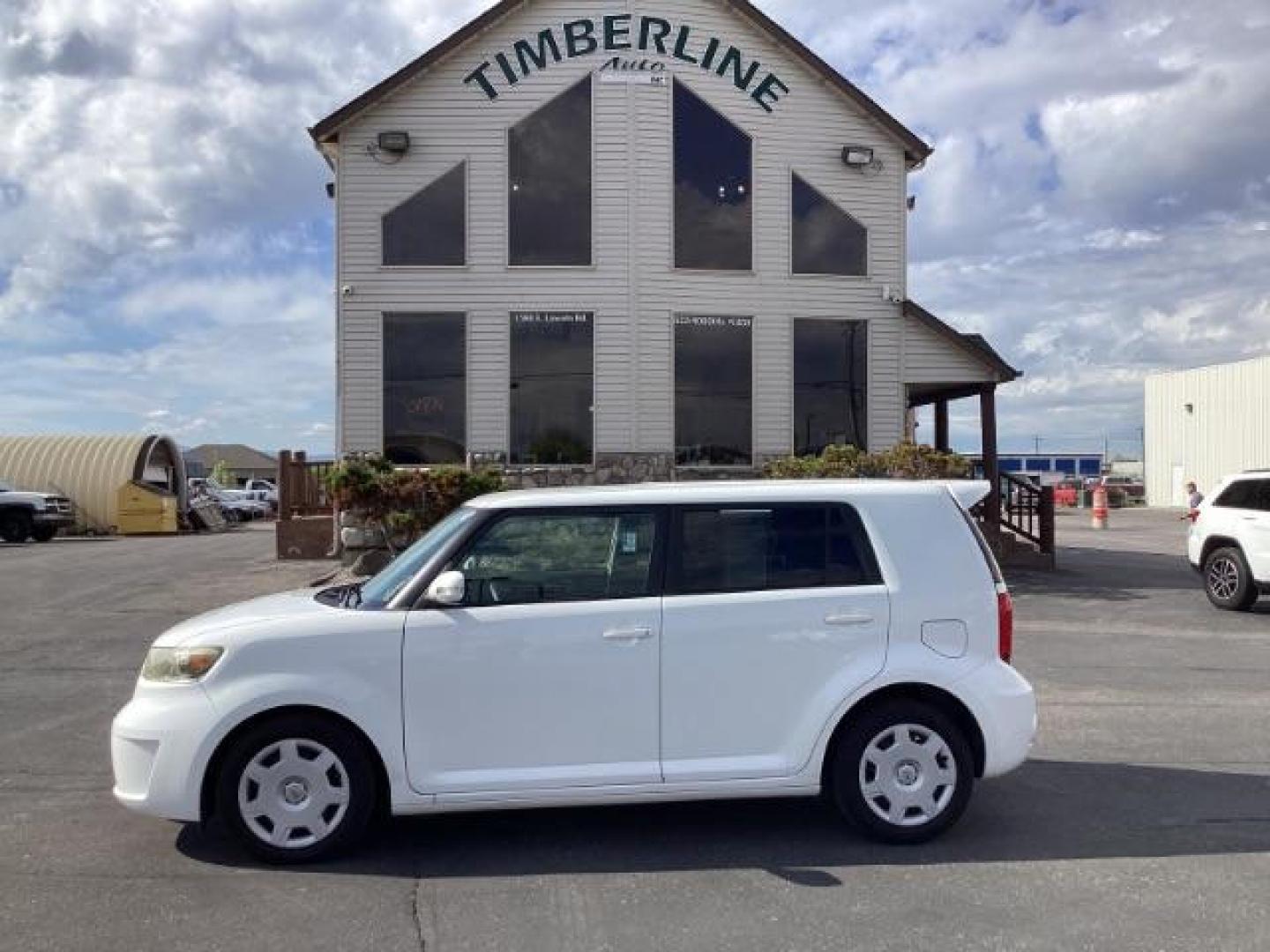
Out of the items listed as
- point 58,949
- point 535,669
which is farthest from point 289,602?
point 58,949

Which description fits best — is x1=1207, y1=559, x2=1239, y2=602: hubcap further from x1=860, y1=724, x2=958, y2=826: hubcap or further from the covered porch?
x1=860, y1=724, x2=958, y2=826: hubcap

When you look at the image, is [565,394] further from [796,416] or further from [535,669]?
[535,669]

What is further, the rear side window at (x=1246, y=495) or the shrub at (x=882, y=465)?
the shrub at (x=882, y=465)

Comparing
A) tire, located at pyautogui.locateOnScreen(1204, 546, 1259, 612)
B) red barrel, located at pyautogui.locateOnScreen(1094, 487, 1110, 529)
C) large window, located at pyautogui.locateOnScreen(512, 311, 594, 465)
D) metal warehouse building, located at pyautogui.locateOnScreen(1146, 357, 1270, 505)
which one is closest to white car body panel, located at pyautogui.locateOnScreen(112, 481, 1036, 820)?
tire, located at pyautogui.locateOnScreen(1204, 546, 1259, 612)

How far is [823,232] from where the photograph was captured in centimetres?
1906

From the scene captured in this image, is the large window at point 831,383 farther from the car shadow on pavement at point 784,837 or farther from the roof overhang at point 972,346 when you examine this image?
the car shadow on pavement at point 784,837

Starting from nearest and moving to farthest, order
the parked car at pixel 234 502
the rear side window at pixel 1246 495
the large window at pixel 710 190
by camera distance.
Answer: the rear side window at pixel 1246 495 → the large window at pixel 710 190 → the parked car at pixel 234 502

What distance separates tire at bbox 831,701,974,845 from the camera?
5.56 m

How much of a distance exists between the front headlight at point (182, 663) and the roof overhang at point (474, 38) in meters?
14.1

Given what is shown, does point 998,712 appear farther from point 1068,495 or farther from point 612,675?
point 1068,495

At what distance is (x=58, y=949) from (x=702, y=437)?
47.8ft

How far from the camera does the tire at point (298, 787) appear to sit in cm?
528

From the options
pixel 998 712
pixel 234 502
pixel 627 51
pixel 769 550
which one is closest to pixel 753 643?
pixel 769 550

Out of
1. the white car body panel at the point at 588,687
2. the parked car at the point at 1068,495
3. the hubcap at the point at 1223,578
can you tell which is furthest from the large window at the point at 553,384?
the parked car at the point at 1068,495
